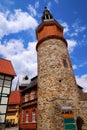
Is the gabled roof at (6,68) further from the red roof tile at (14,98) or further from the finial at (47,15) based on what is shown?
the red roof tile at (14,98)

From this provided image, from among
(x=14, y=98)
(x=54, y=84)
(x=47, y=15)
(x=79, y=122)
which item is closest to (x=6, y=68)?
(x=54, y=84)

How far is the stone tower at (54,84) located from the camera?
43.1 feet

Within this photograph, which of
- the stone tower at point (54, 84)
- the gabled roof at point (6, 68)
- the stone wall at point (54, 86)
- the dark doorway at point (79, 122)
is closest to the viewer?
the stone tower at point (54, 84)

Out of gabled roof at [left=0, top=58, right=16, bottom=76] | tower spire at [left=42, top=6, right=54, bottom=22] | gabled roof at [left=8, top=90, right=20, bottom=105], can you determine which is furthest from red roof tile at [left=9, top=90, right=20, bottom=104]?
tower spire at [left=42, top=6, right=54, bottom=22]

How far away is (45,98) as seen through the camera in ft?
47.5

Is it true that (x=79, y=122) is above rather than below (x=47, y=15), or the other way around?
below

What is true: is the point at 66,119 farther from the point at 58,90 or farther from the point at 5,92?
the point at 5,92

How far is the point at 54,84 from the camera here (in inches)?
573

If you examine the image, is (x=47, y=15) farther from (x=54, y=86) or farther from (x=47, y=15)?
(x=54, y=86)

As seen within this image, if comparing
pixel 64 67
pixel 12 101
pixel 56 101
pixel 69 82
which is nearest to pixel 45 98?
pixel 56 101

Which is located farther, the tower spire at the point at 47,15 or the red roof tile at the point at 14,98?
the red roof tile at the point at 14,98

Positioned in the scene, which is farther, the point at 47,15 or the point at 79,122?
the point at 47,15

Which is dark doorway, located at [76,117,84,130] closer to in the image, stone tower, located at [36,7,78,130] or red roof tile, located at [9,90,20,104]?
stone tower, located at [36,7,78,130]

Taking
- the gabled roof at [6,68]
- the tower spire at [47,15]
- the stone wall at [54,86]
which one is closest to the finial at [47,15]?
the tower spire at [47,15]
